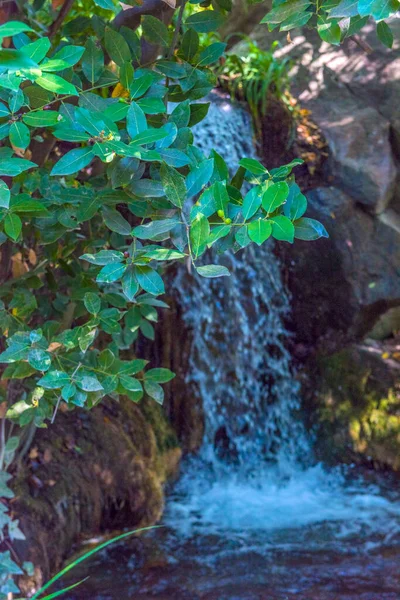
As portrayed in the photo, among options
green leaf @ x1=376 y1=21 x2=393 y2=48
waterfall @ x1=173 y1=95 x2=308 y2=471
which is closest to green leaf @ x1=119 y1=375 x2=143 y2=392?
green leaf @ x1=376 y1=21 x2=393 y2=48

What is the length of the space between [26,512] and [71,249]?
51.8 inches

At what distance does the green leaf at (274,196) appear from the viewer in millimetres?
1242

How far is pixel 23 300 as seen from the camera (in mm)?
2043

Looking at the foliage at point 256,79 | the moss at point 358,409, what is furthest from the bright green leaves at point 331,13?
the foliage at point 256,79

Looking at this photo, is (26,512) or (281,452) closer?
(26,512)

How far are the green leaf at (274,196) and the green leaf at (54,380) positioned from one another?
2.22ft

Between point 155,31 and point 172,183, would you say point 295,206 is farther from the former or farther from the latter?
point 155,31

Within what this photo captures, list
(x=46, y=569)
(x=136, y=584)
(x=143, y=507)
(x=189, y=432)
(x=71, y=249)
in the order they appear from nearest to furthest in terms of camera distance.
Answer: (x=71, y=249) → (x=46, y=569) → (x=136, y=584) → (x=143, y=507) → (x=189, y=432)

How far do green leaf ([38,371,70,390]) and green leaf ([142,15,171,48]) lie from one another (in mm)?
899

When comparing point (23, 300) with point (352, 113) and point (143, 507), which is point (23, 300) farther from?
point (352, 113)

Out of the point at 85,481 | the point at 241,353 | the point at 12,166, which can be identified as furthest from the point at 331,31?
the point at 241,353

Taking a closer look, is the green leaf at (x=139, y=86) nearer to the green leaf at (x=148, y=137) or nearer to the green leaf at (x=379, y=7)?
the green leaf at (x=148, y=137)

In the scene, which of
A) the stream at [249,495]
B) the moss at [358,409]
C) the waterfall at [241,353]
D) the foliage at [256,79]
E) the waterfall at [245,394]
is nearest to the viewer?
the stream at [249,495]

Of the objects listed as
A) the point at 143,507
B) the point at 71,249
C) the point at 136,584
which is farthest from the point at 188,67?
the point at 143,507
